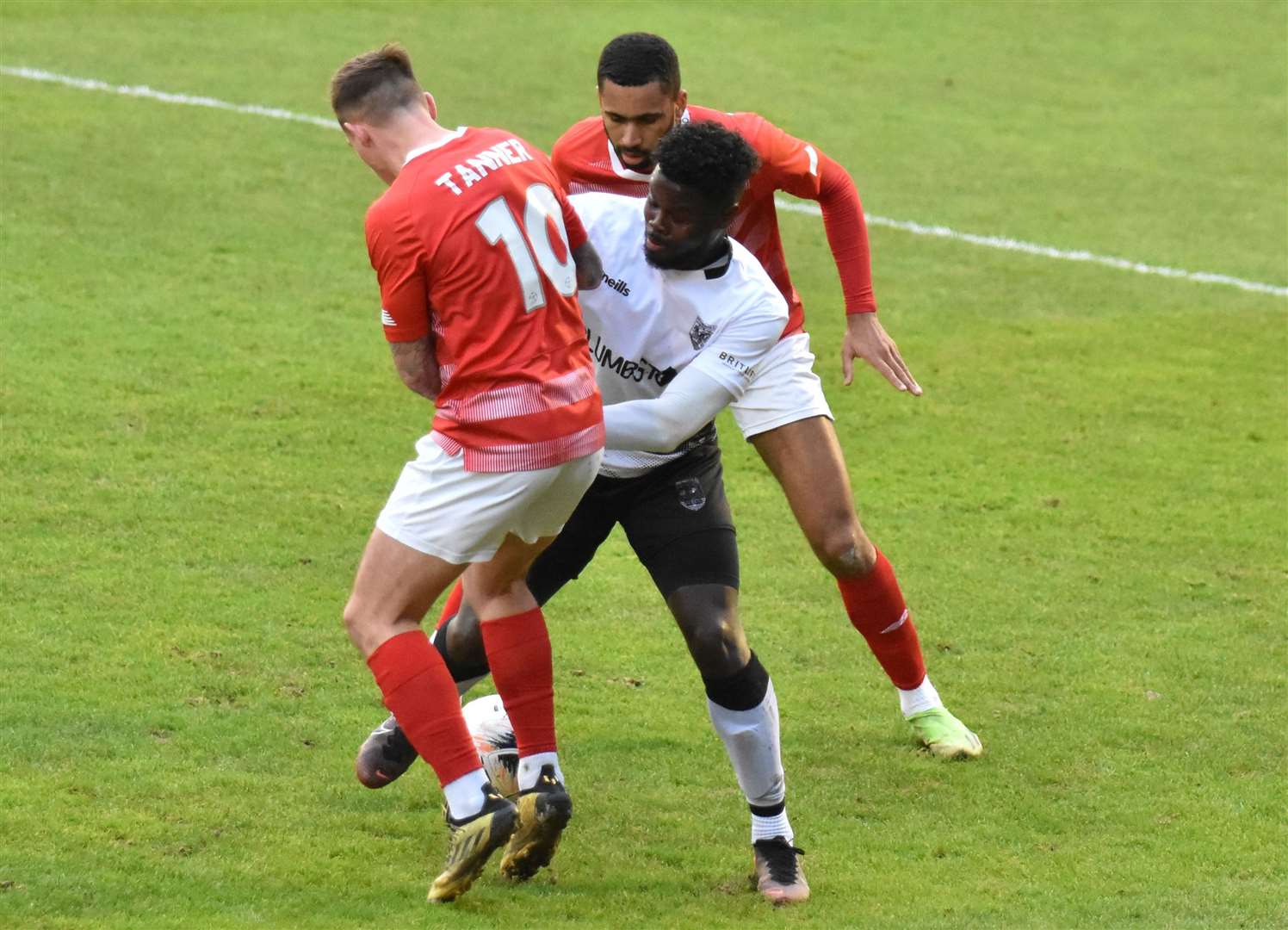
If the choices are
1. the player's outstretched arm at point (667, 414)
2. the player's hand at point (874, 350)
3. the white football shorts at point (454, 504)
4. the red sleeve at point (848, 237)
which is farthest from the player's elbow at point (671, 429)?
the red sleeve at point (848, 237)

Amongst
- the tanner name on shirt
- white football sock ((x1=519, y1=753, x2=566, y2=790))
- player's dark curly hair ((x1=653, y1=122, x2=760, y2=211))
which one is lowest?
white football sock ((x1=519, y1=753, x2=566, y2=790))

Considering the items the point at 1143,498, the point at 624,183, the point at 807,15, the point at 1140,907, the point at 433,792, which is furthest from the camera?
the point at 807,15

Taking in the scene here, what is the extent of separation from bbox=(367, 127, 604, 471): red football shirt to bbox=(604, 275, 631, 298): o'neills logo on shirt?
581 mm

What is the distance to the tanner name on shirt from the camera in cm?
464

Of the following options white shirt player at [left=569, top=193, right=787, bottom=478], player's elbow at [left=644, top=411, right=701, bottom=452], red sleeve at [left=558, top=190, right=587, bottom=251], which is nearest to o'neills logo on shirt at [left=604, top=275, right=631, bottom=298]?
white shirt player at [left=569, top=193, right=787, bottom=478]

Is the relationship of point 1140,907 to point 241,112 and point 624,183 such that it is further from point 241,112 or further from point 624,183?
point 241,112

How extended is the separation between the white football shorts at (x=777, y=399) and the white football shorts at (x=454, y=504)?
135cm

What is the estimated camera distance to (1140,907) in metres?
5.15

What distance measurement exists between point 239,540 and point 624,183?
2.61 metres

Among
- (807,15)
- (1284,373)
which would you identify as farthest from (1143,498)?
(807,15)

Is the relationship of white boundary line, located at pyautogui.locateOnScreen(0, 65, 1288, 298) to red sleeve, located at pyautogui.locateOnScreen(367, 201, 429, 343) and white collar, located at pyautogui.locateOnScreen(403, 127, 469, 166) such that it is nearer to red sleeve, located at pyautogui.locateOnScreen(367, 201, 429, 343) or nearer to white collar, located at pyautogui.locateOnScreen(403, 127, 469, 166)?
white collar, located at pyautogui.locateOnScreen(403, 127, 469, 166)

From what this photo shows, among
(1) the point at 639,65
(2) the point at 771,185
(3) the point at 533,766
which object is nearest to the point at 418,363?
(3) the point at 533,766

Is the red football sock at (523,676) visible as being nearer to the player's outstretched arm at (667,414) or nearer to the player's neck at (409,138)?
the player's outstretched arm at (667,414)

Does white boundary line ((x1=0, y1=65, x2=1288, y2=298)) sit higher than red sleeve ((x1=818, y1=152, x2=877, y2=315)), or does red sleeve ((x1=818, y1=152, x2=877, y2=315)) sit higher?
red sleeve ((x1=818, y1=152, x2=877, y2=315))
